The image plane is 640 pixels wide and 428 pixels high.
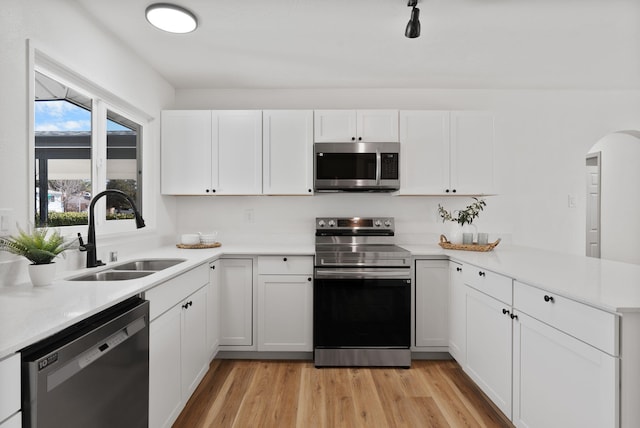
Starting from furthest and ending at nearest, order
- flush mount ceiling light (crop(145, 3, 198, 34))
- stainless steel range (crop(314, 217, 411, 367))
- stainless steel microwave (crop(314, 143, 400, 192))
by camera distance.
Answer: stainless steel microwave (crop(314, 143, 400, 192)) < stainless steel range (crop(314, 217, 411, 367)) < flush mount ceiling light (crop(145, 3, 198, 34))

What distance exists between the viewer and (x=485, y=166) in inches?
119

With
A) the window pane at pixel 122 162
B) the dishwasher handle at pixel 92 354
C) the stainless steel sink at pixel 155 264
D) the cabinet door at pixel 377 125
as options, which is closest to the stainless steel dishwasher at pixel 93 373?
the dishwasher handle at pixel 92 354

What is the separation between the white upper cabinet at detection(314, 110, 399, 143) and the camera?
9.89ft

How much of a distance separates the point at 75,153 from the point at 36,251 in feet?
3.12

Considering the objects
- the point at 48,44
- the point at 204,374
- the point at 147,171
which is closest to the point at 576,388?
the point at 204,374

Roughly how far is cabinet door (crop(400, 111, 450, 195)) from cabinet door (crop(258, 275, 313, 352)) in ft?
4.18

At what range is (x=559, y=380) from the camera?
4.73ft

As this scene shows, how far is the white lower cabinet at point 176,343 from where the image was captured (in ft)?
5.34

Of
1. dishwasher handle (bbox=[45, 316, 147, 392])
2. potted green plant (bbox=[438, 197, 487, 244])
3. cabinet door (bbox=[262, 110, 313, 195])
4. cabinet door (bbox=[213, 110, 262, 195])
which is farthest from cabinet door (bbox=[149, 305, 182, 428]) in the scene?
potted green plant (bbox=[438, 197, 487, 244])

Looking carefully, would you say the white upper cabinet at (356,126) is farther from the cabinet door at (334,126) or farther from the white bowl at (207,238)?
the white bowl at (207,238)

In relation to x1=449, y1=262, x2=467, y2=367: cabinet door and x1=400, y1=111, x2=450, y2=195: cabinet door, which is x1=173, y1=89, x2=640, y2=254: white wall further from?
x1=449, y1=262, x2=467, y2=367: cabinet door

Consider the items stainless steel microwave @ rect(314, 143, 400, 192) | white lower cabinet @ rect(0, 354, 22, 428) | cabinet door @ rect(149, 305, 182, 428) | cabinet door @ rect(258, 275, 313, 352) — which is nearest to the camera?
white lower cabinet @ rect(0, 354, 22, 428)

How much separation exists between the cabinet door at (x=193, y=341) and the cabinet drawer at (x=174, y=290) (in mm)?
60

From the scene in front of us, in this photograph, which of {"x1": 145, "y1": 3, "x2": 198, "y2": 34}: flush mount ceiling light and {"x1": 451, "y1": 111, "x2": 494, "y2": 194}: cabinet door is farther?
{"x1": 451, "y1": 111, "x2": 494, "y2": 194}: cabinet door
